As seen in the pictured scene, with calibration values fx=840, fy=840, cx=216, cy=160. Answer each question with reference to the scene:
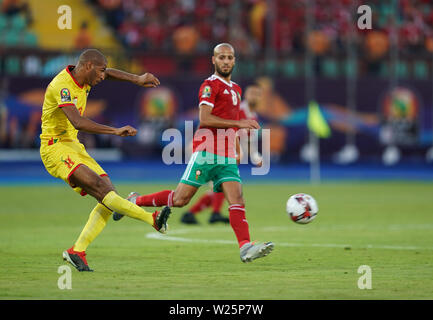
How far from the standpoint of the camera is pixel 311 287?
808 centimetres

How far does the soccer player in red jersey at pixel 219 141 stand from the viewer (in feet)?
31.7

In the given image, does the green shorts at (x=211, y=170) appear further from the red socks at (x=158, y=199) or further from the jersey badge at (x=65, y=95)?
the jersey badge at (x=65, y=95)

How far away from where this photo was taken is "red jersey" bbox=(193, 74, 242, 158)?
9844mm

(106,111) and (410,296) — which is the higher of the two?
(106,111)

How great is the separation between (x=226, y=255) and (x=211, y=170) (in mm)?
1451

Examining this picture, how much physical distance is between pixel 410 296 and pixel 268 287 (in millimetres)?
1342

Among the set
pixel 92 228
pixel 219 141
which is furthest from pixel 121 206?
pixel 219 141

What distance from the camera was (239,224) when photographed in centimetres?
948

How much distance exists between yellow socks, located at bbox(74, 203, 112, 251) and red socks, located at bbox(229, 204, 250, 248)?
4.70ft

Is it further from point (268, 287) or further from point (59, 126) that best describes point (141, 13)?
point (268, 287)

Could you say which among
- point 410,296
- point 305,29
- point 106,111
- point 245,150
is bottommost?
point 410,296

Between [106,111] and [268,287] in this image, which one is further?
[106,111]

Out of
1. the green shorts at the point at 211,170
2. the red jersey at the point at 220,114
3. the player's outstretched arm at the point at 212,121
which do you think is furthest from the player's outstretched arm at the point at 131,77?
the green shorts at the point at 211,170
